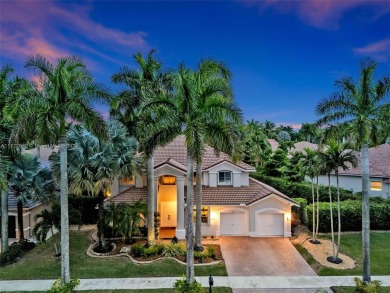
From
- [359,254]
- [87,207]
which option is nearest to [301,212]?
[359,254]

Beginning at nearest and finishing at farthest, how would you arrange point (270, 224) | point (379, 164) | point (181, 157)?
point (270, 224) < point (181, 157) < point (379, 164)

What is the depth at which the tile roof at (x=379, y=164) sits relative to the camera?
94.3 feet

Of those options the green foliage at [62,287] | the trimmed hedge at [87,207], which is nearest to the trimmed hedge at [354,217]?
the green foliage at [62,287]

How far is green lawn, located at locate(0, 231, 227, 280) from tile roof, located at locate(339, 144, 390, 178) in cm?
2277

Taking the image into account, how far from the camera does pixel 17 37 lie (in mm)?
18812

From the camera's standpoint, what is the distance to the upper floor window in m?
23.0

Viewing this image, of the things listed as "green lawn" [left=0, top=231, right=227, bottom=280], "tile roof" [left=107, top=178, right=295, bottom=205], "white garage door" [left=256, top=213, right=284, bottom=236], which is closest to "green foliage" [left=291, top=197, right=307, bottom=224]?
"white garage door" [left=256, top=213, right=284, bottom=236]

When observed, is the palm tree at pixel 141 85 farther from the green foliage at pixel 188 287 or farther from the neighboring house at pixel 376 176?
the neighboring house at pixel 376 176

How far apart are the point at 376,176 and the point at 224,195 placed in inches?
719

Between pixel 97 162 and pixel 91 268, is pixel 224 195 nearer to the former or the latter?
pixel 97 162

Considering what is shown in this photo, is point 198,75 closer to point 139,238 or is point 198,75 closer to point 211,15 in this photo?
point 211,15

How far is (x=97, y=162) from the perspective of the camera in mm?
16156

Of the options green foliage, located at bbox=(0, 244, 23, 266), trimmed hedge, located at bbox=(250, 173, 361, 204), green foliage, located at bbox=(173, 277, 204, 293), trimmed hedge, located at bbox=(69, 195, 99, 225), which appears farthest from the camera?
trimmed hedge, located at bbox=(250, 173, 361, 204)

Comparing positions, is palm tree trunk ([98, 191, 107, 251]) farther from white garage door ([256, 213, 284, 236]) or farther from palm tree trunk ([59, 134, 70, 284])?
white garage door ([256, 213, 284, 236])
